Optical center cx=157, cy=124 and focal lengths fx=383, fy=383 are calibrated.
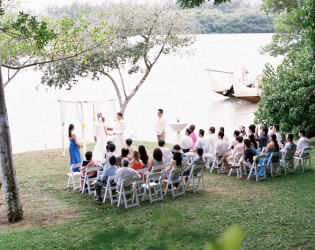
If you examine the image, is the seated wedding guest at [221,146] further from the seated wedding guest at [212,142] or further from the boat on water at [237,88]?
the boat on water at [237,88]

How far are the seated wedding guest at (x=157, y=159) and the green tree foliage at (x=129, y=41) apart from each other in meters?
7.46

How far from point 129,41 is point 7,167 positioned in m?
10.6

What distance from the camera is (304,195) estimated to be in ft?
25.5

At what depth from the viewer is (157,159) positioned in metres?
8.54

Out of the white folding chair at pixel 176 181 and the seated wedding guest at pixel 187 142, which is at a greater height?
the seated wedding guest at pixel 187 142

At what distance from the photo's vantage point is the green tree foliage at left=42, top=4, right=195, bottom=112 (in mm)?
15438

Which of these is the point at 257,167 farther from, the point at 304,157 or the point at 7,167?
the point at 7,167

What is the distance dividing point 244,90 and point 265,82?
75.0 ft

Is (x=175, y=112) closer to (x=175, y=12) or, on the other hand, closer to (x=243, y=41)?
(x=243, y=41)

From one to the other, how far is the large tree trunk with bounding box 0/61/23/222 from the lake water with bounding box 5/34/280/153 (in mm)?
14679

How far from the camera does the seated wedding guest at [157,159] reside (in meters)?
8.49

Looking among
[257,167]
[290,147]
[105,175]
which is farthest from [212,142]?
[105,175]

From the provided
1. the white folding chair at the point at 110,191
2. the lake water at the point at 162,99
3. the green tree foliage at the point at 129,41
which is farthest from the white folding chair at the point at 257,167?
the lake water at the point at 162,99

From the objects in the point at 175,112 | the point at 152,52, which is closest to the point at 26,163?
the point at 152,52
